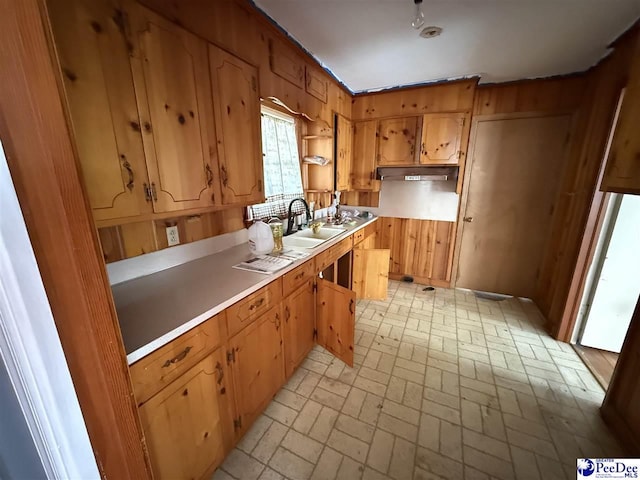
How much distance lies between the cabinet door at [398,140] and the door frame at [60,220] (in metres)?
3.06

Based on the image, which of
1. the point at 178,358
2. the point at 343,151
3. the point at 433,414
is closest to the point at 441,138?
the point at 343,151

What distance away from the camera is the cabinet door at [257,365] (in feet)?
4.15

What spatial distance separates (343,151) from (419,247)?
64.1 inches

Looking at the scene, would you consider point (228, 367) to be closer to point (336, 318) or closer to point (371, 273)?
point (336, 318)

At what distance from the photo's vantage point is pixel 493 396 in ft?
5.63

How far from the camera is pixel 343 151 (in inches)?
118

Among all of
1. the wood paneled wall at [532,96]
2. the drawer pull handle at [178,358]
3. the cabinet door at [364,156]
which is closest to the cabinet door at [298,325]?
the drawer pull handle at [178,358]

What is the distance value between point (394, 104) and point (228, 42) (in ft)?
7.12

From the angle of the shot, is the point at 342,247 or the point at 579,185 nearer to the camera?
→ the point at 579,185

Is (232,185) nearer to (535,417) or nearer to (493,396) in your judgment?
(493,396)

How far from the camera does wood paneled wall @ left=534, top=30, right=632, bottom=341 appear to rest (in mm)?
1973

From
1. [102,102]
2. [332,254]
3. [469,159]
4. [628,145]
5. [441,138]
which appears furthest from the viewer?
[469,159]

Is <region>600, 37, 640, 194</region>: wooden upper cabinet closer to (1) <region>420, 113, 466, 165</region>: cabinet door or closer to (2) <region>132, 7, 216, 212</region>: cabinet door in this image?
(1) <region>420, 113, 466, 165</region>: cabinet door

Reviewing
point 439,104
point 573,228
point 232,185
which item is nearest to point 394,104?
point 439,104
